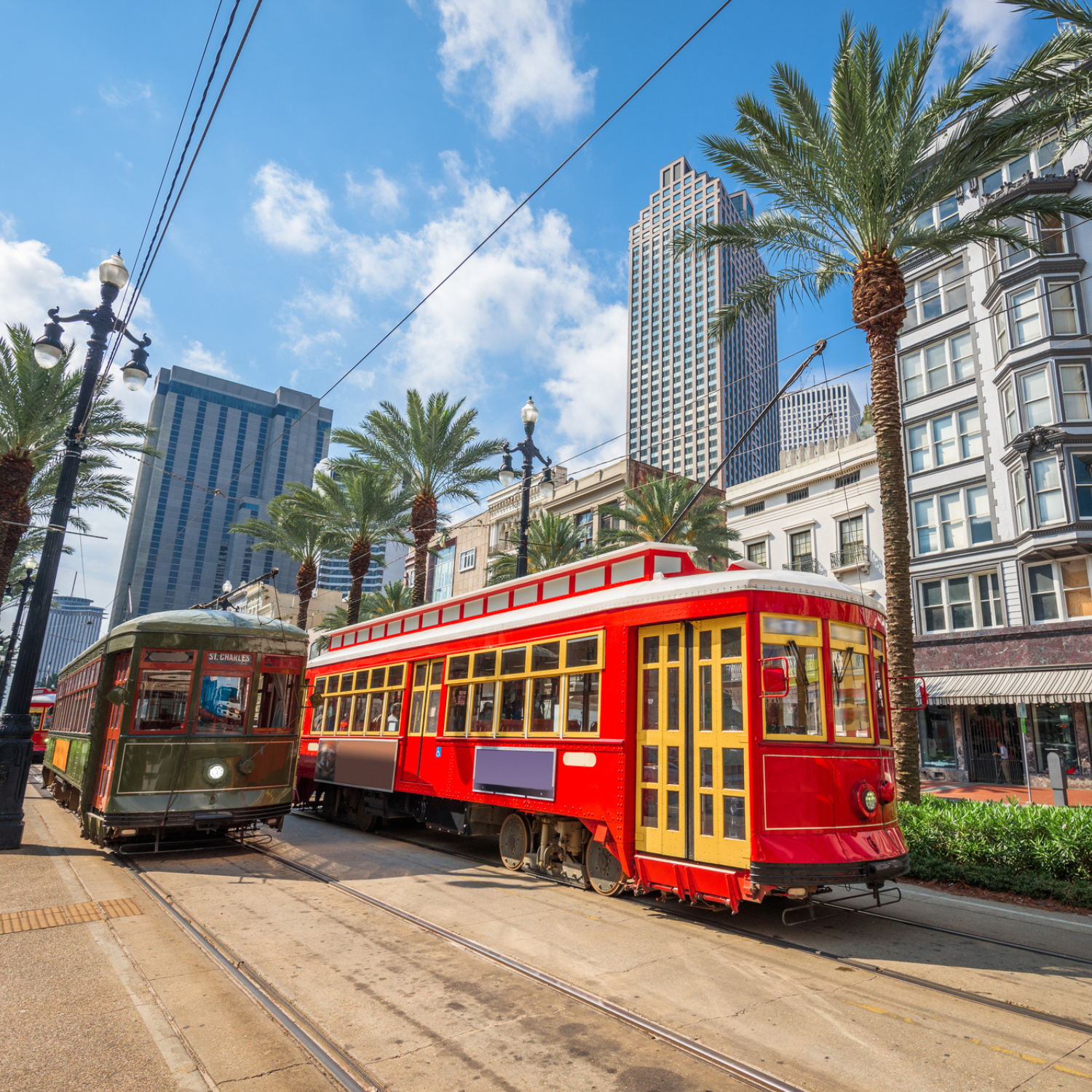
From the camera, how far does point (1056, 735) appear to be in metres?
23.7

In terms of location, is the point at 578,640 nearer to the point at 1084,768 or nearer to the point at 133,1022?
the point at 133,1022

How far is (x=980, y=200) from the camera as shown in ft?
91.5

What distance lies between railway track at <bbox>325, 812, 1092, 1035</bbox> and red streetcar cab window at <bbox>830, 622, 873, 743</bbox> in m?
1.87

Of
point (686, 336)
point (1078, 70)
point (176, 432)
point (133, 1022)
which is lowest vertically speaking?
point (133, 1022)

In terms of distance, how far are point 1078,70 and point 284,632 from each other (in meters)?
15.4

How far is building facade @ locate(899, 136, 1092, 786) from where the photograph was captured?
2364 cm

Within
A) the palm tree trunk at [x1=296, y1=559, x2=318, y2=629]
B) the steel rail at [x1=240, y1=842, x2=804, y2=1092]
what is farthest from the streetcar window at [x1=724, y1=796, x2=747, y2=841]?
the palm tree trunk at [x1=296, y1=559, x2=318, y2=629]

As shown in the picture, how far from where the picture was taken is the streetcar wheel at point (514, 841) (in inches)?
383

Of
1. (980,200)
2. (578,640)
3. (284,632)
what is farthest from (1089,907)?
(980,200)

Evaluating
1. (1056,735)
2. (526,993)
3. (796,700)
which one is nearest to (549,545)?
(1056,735)

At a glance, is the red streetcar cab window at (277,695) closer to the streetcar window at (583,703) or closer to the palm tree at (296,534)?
the streetcar window at (583,703)

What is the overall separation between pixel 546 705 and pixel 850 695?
3.60 m

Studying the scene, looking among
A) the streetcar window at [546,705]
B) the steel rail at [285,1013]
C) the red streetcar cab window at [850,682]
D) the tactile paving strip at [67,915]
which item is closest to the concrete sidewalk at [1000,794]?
the red streetcar cab window at [850,682]

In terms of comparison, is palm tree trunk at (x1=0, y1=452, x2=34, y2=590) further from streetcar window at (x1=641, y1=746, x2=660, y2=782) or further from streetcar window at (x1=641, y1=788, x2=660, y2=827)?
streetcar window at (x1=641, y1=788, x2=660, y2=827)
